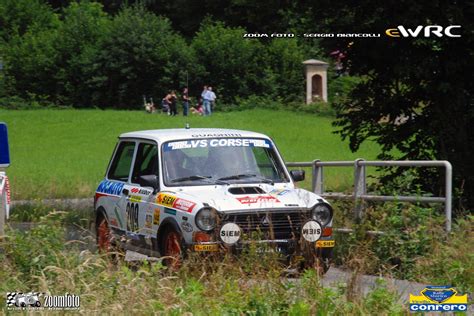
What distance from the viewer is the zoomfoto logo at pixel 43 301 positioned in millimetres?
8125

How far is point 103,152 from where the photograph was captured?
141 ft

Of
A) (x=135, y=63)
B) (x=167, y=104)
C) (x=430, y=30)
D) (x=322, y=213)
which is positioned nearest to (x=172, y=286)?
(x=322, y=213)

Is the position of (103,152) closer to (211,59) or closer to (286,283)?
(211,59)

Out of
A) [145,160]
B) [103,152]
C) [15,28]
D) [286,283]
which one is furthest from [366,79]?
[15,28]

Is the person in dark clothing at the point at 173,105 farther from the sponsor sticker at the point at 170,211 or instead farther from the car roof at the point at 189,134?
the sponsor sticker at the point at 170,211

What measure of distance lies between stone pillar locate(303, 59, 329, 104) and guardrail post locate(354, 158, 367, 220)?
51.3m

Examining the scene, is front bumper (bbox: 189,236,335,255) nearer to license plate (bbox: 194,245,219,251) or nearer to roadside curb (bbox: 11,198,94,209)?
license plate (bbox: 194,245,219,251)

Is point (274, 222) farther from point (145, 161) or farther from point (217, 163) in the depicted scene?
point (145, 161)

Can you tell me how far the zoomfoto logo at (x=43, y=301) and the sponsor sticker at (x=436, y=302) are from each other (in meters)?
2.66

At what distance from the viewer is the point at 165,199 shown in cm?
1214

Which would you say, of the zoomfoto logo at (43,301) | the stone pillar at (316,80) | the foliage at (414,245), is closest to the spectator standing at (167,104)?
the stone pillar at (316,80)

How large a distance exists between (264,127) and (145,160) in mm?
39141

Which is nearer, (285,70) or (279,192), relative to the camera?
(279,192)

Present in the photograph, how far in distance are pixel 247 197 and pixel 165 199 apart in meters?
1.05
